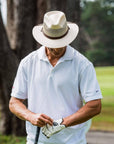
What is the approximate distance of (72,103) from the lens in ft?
9.05

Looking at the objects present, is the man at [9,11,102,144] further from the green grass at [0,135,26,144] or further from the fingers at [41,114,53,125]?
the green grass at [0,135,26,144]

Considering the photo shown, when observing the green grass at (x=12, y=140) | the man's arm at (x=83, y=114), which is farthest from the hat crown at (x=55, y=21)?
the green grass at (x=12, y=140)

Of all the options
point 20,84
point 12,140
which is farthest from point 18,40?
point 20,84

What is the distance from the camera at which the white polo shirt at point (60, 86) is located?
8.82ft

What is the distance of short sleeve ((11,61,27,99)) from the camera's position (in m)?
2.81

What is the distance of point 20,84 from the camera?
2844 millimetres

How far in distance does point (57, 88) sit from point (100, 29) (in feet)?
132

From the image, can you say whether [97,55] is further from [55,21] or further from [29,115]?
[29,115]

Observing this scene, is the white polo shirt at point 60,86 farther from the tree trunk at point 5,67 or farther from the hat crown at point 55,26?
the tree trunk at point 5,67

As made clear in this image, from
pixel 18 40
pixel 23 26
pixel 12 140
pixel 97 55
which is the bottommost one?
pixel 97 55

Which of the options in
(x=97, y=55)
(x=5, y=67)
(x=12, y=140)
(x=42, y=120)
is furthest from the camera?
(x=97, y=55)

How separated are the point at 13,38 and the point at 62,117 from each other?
186 inches

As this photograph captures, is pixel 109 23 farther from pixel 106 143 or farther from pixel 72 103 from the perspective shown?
pixel 72 103

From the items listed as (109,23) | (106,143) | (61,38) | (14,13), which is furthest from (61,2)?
(109,23)
